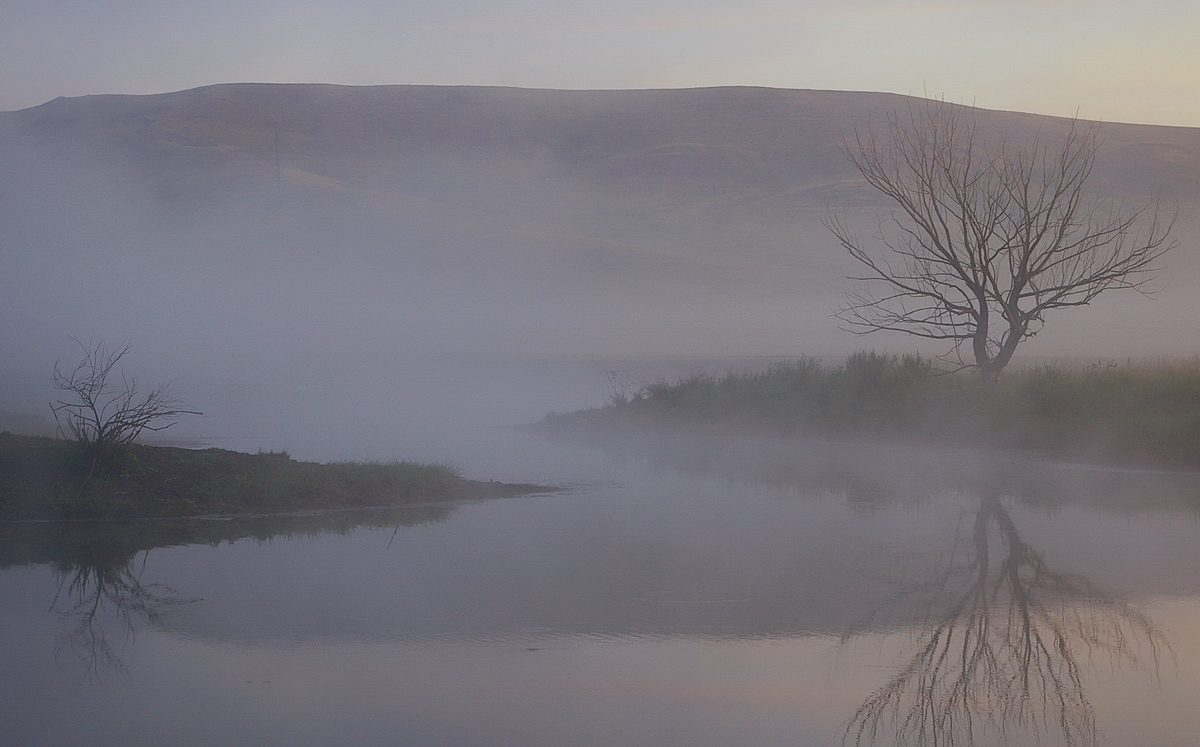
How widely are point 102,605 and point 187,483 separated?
4.51 meters

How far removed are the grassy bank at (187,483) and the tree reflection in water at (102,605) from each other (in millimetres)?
1968

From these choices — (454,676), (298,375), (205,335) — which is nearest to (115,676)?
(454,676)

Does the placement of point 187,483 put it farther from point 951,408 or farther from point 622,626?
point 951,408

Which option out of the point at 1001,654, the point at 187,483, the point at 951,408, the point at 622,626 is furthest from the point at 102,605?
the point at 951,408

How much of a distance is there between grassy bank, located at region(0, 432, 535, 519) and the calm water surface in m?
0.57

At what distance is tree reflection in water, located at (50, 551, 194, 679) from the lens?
308 inches

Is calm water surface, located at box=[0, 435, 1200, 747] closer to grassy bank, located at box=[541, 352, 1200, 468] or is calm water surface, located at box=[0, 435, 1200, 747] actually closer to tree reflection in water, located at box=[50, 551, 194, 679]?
tree reflection in water, located at box=[50, 551, 194, 679]

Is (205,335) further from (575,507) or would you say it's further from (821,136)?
(821,136)

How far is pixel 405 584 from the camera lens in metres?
9.73

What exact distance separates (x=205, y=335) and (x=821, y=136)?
68.8 metres

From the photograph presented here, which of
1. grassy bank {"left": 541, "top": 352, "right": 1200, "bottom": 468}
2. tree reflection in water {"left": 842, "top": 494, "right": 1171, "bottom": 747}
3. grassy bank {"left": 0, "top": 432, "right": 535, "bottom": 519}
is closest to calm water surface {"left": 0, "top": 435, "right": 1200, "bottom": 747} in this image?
tree reflection in water {"left": 842, "top": 494, "right": 1171, "bottom": 747}

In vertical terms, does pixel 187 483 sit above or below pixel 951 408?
below

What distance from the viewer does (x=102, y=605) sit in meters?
9.11

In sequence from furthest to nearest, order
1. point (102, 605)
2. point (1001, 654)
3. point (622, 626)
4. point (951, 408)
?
1. point (951, 408)
2. point (102, 605)
3. point (622, 626)
4. point (1001, 654)
